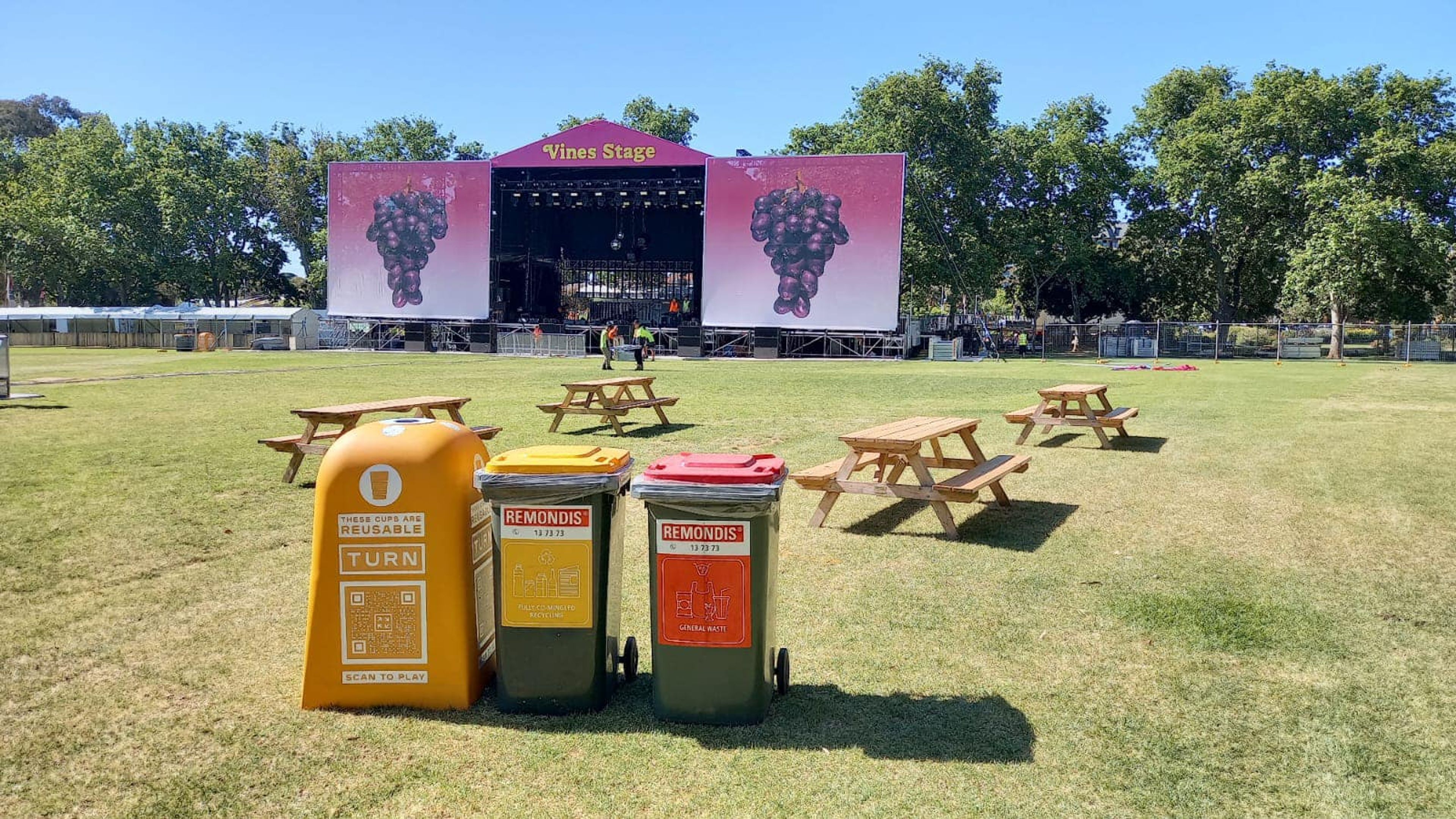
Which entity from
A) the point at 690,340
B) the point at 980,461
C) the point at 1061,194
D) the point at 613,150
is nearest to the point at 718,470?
the point at 980,461

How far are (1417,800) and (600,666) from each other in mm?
2620

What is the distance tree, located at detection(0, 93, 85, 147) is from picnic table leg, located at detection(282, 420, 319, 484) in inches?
3538

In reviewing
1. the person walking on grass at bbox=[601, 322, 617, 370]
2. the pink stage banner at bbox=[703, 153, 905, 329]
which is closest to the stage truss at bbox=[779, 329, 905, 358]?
the pink stage banner at bbox=[703, 153, 905, 329]

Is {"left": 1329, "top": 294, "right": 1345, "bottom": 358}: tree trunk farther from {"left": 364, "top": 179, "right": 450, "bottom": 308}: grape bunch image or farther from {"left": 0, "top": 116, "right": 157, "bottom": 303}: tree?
{"left": 0, "top": 116, "right": 157, "bottom": 303}: tree

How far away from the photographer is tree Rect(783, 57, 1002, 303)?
47.4 metres

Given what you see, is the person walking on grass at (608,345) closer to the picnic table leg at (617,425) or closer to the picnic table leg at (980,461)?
the picnic table leg at (617,425)

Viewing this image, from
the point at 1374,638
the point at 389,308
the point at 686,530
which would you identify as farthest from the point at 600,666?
the point at 389,308

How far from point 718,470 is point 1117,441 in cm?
851

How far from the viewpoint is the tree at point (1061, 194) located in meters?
50.6

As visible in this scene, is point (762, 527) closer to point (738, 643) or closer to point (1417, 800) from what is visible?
point (738, 643)

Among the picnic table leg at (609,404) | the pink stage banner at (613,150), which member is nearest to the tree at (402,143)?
the pink stage banner at (613,150)

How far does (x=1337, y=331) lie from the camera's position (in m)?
39.6

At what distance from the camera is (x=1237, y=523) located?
6.70 metres

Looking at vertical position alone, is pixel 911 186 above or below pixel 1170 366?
above
